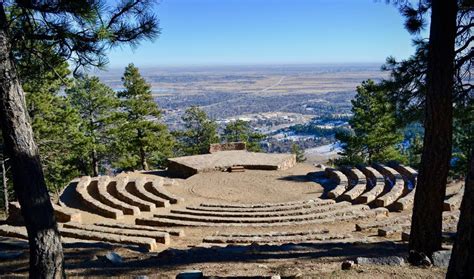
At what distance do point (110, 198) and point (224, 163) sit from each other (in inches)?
339

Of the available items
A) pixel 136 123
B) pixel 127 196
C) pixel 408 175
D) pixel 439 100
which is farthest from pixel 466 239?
pixel 136 123

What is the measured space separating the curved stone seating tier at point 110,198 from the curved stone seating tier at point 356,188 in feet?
28.0

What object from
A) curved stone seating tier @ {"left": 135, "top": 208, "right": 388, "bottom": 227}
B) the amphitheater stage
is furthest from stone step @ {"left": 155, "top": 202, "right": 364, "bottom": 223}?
the amphitheater stage

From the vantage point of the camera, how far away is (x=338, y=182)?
20.7 metres

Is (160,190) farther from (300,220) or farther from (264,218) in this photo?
(300,220)

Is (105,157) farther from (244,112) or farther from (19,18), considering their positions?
(244,112)

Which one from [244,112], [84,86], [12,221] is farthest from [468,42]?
[244,112]

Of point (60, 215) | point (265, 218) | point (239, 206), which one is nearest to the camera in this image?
point (60, 215)

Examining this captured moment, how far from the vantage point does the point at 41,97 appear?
901 inches

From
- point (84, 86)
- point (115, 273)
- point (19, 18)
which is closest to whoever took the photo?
point (19, 18)

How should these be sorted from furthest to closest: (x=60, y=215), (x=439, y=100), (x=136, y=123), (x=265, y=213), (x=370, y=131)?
(x=370, y=131)
(x=136, y=123)
(x=265, y=213)
(x=60, y=215)
(x=439, y=100)

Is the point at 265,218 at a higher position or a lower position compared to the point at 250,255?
lower

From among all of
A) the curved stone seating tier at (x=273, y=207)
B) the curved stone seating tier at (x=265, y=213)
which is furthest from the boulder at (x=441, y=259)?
the curved stone seating tier at (x=273, y=207)

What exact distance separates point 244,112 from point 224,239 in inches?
5832
